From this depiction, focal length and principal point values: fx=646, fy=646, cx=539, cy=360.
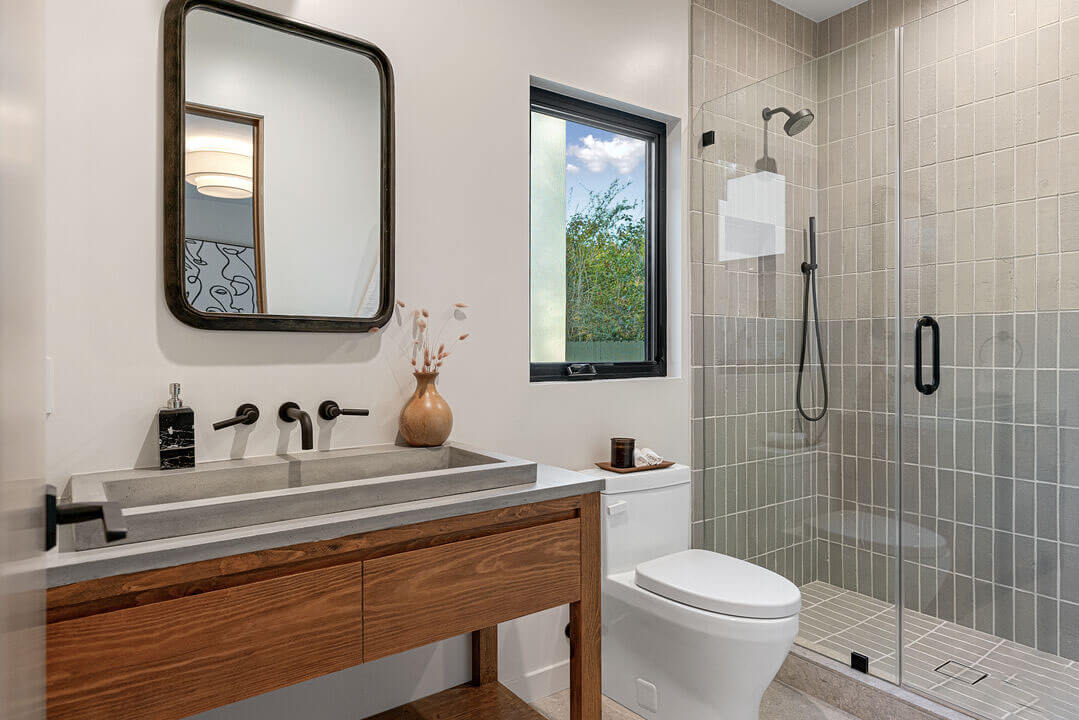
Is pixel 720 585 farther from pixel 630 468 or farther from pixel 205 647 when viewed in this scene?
pixel 205 647

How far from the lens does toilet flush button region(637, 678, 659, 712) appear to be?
184 cm

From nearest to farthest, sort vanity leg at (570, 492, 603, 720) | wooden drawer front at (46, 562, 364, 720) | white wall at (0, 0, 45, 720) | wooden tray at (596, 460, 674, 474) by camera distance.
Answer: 1. white wall at (0, 0, 45, 720)
2. wooden drawer front at (46, 562, 364, 720)
3. vanity leg at (570, 492, 603, 720)
4. wooden tray at (596, 460, 674, 474)

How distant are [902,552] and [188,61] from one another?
2.30m

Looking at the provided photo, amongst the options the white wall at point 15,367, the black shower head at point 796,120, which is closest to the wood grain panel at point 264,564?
the white wall at point 15,367

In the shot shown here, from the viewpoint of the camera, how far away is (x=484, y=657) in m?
1.81

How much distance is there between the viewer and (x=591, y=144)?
2291mm

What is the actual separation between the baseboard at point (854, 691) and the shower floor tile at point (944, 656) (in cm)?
3

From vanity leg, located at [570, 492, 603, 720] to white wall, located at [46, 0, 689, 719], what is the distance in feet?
1.63

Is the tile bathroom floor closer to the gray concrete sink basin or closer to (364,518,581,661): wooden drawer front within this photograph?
(364,518,581,661): wooden drawer front

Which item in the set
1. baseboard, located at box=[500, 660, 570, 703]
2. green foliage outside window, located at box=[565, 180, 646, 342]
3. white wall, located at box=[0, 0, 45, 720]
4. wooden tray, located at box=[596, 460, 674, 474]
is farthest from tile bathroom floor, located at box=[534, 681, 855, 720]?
white wall, located at box=[0, 0, 45, 720]

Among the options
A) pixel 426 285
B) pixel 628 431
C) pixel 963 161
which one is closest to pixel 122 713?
pixel 426 285

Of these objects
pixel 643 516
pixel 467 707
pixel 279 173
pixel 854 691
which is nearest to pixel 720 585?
pixel 643 516

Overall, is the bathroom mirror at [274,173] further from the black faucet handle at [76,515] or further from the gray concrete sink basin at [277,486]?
the black faucet handle at [76,515]

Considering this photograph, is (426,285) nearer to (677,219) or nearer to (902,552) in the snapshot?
(677,219)
